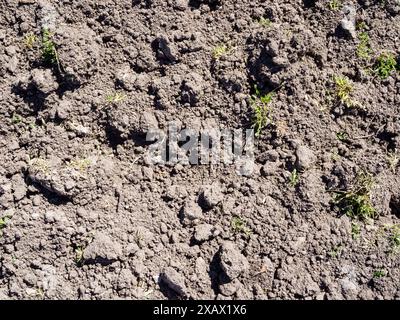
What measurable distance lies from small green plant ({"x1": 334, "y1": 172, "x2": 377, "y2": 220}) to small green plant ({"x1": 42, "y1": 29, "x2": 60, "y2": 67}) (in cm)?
229

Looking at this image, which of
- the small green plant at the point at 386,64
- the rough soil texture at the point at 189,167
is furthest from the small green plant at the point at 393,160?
the small green plant at the point at 386,64

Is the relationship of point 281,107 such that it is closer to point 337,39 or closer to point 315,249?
point 337,39

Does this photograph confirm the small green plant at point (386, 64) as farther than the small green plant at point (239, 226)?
Yes

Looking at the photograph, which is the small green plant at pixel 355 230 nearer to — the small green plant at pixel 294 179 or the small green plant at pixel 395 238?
Answer: the small green plant at pixel 395 238

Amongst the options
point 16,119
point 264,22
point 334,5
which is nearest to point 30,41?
point 16,119

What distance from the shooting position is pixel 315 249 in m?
3.25

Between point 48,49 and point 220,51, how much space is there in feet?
4.13

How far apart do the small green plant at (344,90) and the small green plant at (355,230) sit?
0.88 metres

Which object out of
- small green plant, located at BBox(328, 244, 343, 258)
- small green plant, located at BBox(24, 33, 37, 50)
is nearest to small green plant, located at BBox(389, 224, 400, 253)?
small green plant, located at BBox(328, 244, 343, 258)

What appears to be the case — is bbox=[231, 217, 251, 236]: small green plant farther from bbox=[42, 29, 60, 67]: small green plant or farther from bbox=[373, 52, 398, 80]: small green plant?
bbox=[42, 29, 60, 67]: small green plant

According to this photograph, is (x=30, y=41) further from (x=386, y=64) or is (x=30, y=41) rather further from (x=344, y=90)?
(x=386, y=64)

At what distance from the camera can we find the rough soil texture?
10.5ft

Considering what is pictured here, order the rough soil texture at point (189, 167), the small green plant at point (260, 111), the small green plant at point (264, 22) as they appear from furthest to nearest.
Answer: the small green plant at point (264, 22) < the small green plant at point (260, 111) < the rough soil texture at point (189, 167)

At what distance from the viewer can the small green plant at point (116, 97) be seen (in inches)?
132
